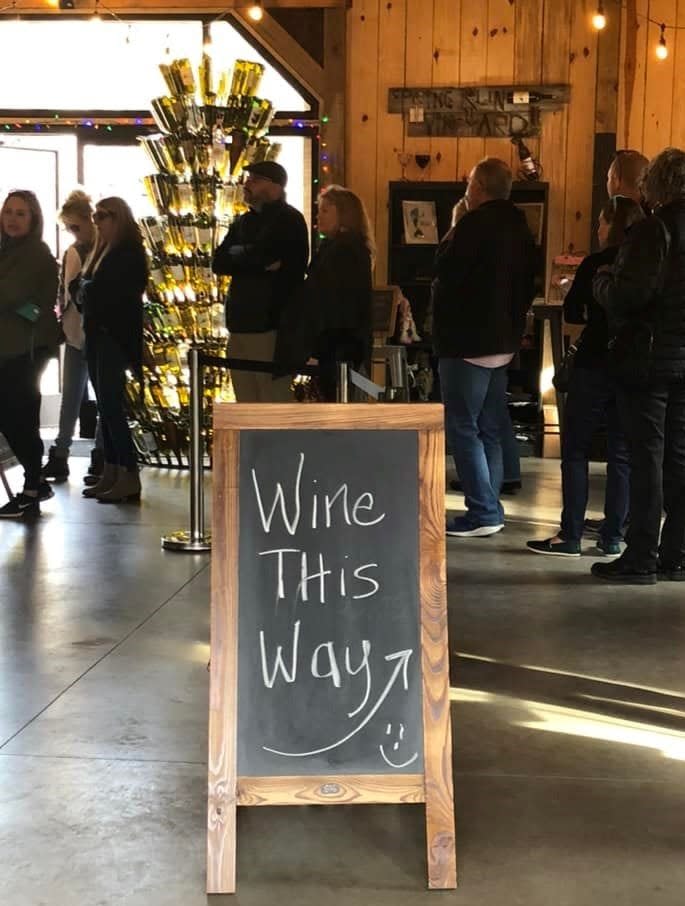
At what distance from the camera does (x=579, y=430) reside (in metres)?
4.34

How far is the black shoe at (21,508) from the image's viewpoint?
518cm

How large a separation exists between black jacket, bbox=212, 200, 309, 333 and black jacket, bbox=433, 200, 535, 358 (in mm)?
614

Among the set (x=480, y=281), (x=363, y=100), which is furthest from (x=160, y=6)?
(x=480, y=281)

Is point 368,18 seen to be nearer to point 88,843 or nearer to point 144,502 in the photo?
point 144,502

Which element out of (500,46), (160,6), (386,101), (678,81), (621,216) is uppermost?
(160,6)

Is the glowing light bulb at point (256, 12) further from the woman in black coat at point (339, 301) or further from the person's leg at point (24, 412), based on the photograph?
the woman in black coat at point (339, 301)

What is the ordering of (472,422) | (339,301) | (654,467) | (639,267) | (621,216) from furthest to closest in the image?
1. (472,422)
2. (339,301)
3. (621,216)
4. (654,467)
5. (639,267)

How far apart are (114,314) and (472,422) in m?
1.82

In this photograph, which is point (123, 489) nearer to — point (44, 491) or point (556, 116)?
point (44, 491)

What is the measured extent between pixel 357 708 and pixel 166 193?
5.03 metres

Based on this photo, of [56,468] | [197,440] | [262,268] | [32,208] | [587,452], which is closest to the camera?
[587,452]

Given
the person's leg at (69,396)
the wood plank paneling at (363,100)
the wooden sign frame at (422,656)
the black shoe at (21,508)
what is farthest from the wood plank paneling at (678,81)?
the wooden sign frame at (422,656)

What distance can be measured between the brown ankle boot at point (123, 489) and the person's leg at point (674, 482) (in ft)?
8.73

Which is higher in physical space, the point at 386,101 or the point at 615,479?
the point at 386,101
